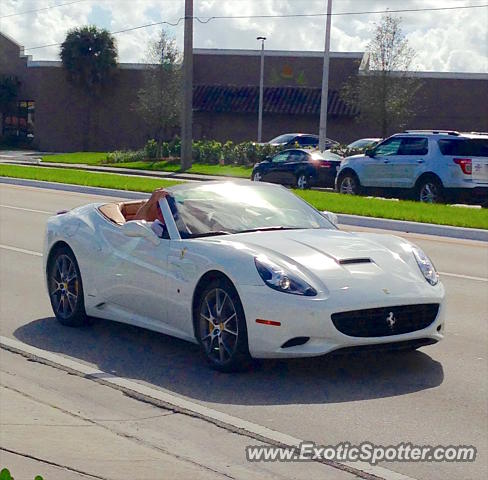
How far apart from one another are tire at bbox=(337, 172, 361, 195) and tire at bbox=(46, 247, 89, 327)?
17506 mm

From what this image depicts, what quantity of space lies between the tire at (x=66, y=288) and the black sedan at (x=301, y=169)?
2212 centimetres

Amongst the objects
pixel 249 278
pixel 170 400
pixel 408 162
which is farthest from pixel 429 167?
pixel 170 400

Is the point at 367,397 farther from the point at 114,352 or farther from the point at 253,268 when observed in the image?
the point at 114,352

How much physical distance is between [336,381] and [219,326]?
97 cm

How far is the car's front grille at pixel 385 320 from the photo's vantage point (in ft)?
24.6

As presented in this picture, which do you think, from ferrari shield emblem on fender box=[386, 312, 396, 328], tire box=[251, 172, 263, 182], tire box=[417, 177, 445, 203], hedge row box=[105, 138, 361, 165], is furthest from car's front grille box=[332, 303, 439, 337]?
hedge row box=[105, 138, 361, 165]

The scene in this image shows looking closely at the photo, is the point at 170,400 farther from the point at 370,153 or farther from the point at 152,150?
the point at 152,150

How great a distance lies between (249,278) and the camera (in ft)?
25.1

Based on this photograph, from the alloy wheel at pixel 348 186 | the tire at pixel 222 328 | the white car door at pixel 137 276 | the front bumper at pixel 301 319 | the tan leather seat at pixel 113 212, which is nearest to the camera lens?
the front bumper at pixel 301 319

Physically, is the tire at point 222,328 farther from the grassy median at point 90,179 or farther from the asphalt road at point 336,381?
the grassy median at point 90,179

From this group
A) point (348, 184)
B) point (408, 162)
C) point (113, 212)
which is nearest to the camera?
point (113, 212)

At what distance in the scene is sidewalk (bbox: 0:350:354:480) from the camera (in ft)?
18.6

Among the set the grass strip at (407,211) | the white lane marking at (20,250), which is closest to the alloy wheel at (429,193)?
the grass strip at (407,211)

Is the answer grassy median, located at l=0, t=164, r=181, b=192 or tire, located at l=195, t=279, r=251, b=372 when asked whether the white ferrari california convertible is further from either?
grassy median, located at l=0, t=164, r=181, b=192
